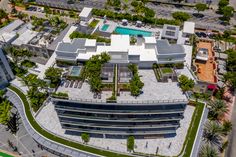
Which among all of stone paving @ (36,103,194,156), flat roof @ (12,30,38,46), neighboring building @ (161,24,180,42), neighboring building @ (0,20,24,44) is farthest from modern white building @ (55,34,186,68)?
neighboring building @ (0,20,24,44)

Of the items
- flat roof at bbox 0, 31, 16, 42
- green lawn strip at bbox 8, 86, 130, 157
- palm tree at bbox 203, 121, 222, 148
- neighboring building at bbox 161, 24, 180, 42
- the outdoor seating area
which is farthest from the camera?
flat roof at bbox 0, 31, 16, 42

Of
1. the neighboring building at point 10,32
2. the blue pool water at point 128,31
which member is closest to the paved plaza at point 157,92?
the blue pool water at point 128,31

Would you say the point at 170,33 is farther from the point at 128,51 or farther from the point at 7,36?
the point at 7,36

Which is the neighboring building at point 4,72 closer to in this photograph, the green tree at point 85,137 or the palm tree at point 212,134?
the green tree at point 85,137

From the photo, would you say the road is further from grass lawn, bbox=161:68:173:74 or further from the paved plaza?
grass lawn, bbox=161:68:173:74

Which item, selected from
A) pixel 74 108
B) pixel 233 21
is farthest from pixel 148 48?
pixel 233 21

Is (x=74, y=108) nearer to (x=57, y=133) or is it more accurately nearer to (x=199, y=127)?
(x=57, y=133)
